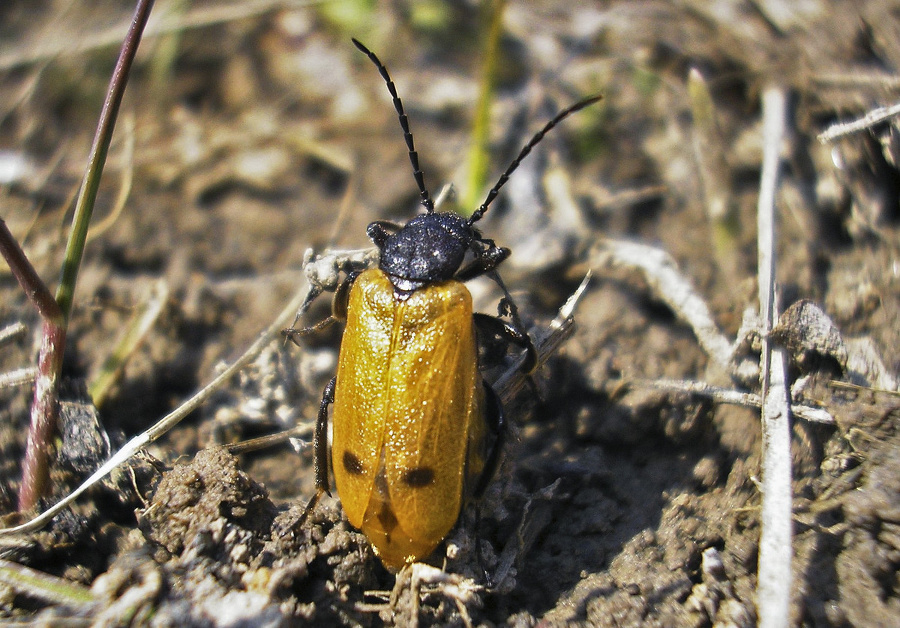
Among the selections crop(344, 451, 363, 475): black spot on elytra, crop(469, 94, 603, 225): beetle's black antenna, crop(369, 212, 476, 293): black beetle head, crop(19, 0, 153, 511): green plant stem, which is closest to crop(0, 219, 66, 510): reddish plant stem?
crop(19, 0, 153, 511): green plant stem

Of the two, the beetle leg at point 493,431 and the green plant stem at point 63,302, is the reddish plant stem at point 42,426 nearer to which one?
the green plant stem at point 63,302

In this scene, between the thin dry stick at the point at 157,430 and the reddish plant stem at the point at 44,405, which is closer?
the thin dry stick at the point at 157,430

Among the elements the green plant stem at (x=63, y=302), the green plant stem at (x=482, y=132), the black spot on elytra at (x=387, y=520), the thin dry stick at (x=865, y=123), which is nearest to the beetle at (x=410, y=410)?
the black spot on elytra at (x=387, y=520)

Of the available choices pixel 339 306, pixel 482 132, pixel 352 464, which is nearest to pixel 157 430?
pixel 352 464

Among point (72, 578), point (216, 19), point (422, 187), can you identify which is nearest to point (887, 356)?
point (422, 187)

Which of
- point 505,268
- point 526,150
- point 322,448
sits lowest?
point 322,448

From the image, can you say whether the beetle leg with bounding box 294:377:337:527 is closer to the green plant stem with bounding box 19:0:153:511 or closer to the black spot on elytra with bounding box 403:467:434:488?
the black spot on elytra with bounding box 403:467:434:488

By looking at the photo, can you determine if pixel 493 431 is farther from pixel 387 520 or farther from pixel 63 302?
pixel 63 302
